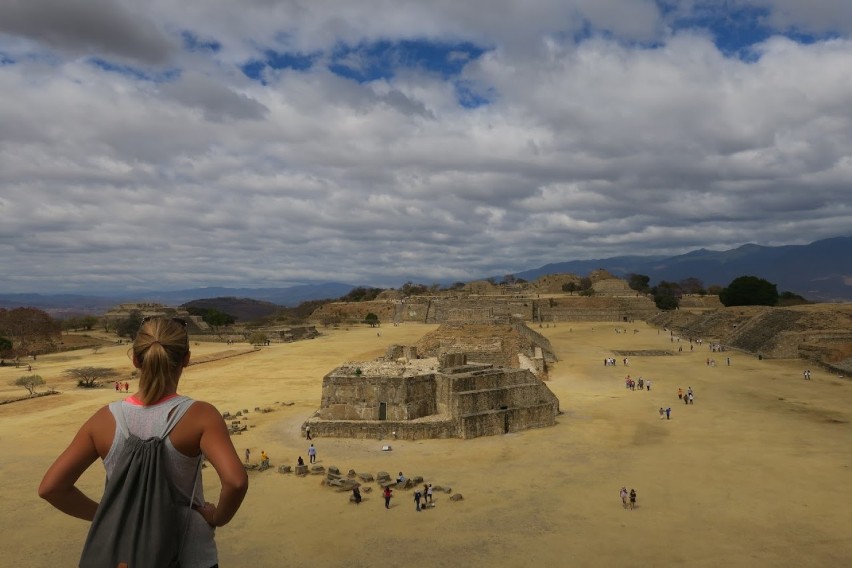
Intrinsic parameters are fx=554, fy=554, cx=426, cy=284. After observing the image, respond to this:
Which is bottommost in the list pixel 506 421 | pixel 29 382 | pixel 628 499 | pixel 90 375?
pixel 628 499

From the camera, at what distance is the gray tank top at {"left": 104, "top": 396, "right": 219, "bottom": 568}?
2.94m

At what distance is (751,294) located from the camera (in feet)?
278

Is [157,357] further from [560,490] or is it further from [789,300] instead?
[789,300]

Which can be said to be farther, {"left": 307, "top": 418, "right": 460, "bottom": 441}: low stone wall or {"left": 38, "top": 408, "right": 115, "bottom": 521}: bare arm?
{"left": 307, "top": 418, "right": 460, "bottom": 441}: low stone wall

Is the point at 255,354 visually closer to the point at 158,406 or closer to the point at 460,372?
the point at 460,372

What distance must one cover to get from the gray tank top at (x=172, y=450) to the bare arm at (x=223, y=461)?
5.2 inches

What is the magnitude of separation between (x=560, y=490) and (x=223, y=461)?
16.5 metres

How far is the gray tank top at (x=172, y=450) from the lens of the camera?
116 inches

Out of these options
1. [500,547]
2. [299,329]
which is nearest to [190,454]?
[500,547]

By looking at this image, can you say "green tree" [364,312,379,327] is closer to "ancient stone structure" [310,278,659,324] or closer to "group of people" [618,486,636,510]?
"ancient stone structure" [310,278,659,324]

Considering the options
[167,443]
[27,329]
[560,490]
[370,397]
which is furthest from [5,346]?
[167,443]

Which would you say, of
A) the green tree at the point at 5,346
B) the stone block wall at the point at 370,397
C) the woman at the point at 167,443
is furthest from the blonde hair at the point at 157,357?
the green tree at the point at 5,346

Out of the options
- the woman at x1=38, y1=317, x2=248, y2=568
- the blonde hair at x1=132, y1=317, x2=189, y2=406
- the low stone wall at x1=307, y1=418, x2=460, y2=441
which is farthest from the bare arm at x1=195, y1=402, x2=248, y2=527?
the low stone wall at x1=307, y1=418, x2=460, y2=441

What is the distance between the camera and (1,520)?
51.8 ft
